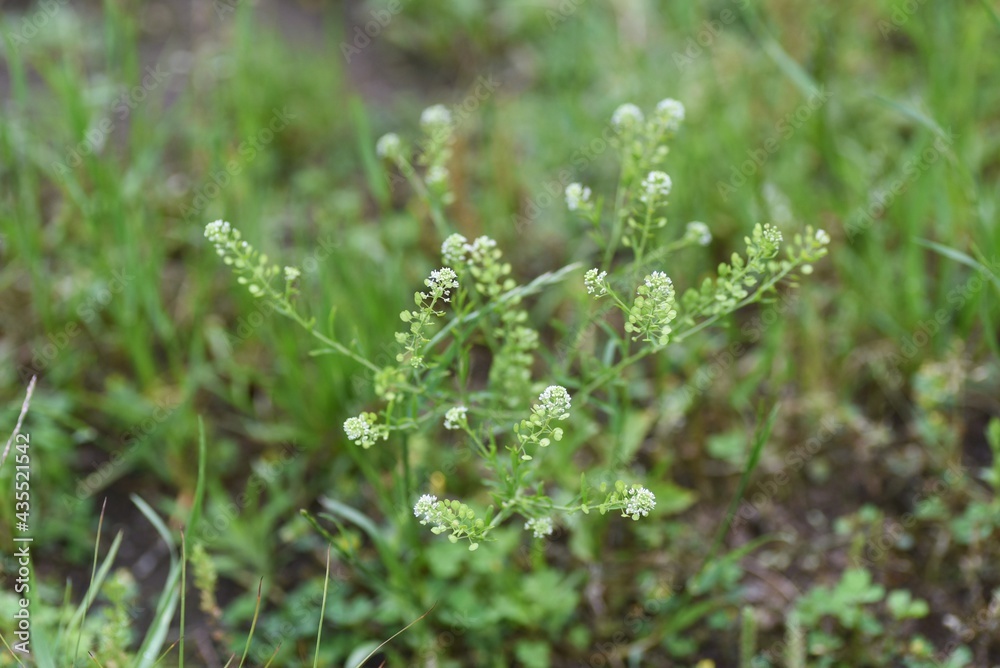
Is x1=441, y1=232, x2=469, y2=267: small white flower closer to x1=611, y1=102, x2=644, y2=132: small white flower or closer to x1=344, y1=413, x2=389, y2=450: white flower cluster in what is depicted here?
x1=344, y1=413, x2=389, y2=450: white flower cluster

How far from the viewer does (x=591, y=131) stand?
294 cm

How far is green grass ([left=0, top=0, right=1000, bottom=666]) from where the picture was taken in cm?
197

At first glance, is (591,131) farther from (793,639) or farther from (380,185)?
(793,639)

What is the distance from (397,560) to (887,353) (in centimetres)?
138

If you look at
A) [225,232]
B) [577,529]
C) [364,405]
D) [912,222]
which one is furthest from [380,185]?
[912,222]

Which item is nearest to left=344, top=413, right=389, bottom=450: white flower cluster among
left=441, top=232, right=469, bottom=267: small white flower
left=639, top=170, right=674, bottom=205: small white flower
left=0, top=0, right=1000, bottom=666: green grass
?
left=0, top=0, right=1000, bottom=666: green grass

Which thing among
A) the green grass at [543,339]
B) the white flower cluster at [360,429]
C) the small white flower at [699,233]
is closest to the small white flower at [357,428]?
the white flower cluster at [360,429]

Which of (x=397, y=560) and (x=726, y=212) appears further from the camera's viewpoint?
(x=726, y=212)

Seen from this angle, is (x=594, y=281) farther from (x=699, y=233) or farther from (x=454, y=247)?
(x=699, y=233)

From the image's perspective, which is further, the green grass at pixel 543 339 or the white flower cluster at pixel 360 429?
the green grass at pixel 543 339

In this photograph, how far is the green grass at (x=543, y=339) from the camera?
1974mm

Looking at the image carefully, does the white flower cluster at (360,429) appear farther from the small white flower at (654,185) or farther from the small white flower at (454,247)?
the small white flower at (654,185)

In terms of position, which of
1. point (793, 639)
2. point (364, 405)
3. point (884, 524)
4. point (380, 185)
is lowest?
point (884, 524)

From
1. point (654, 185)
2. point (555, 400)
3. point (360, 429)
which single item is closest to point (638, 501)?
point (555, 400)
